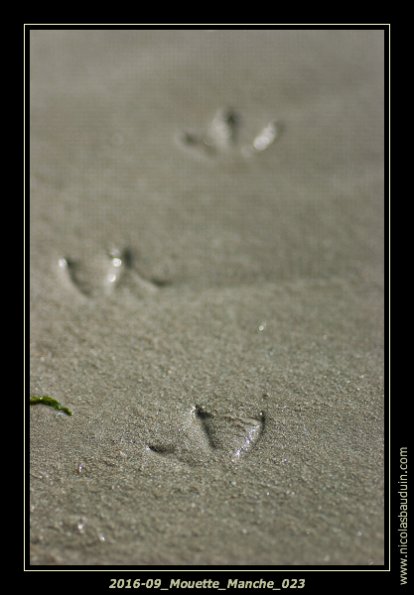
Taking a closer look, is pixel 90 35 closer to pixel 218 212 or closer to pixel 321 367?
pixel 218 212

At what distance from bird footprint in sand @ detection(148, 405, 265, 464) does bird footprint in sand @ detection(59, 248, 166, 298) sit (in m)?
0.46

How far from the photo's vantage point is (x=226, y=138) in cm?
222

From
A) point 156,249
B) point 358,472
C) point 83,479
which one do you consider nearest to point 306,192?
point 156,249

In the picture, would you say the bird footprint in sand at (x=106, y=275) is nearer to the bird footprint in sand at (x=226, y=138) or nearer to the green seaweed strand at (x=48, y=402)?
the green seaweed strand at (x=48, y=402)

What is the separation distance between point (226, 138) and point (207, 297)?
2.52 ft

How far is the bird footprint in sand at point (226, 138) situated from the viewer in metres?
2.18

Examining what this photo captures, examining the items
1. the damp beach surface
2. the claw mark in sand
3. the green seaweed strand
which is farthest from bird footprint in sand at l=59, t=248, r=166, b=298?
the claw mark in sand

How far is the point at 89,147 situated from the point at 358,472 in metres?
1.41

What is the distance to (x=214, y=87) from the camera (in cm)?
240

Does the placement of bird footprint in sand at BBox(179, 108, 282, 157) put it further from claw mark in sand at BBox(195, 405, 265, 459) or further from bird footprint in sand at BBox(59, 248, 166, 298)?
claw mark in sand at BBox(195, 405, 265, 459)

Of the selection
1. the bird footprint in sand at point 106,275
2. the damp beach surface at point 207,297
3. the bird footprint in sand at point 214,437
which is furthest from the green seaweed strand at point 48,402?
the bird footprint in sand at point 106,275

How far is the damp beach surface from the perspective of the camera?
1.18 metres

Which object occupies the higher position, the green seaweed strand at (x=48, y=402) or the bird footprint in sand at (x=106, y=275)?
the bird footprint in sand at (x=106, y=275)

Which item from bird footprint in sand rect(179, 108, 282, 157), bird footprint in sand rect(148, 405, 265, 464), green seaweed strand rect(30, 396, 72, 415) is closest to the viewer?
bird footprint in sand rect(148, 405, 265, 464)
